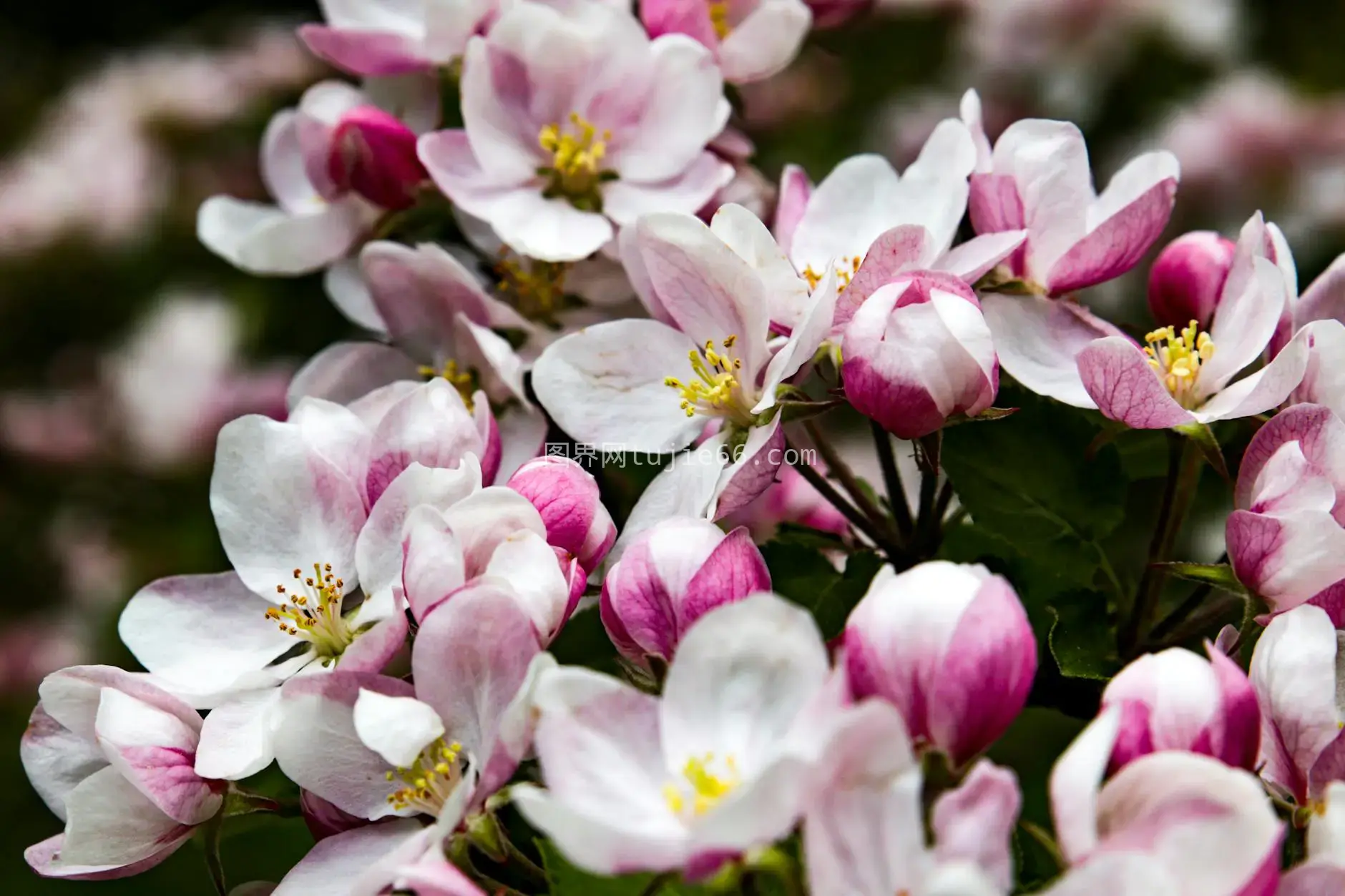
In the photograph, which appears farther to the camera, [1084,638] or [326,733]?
[1084,638]

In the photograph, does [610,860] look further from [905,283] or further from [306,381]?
[306,381]

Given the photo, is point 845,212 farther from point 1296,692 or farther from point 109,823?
point 109,823

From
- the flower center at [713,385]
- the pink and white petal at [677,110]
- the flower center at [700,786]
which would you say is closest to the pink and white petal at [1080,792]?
the flower center at [700,786]

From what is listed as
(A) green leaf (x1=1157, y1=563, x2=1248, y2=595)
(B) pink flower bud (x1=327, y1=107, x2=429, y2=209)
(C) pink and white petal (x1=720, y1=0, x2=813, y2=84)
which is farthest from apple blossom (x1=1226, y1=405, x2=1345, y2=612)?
(B) pink flower bud (x1=327, y1=107, x2=429, y2=209)

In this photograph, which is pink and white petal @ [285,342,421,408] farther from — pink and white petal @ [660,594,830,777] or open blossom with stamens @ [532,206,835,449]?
pink and white petal @ [660,594,830,777]

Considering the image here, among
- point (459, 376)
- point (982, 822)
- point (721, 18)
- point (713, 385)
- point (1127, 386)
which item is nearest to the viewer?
point (982, 822)

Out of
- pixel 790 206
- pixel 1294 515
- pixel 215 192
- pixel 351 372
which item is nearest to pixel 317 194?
pixel 351 372

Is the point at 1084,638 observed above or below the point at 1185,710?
below
